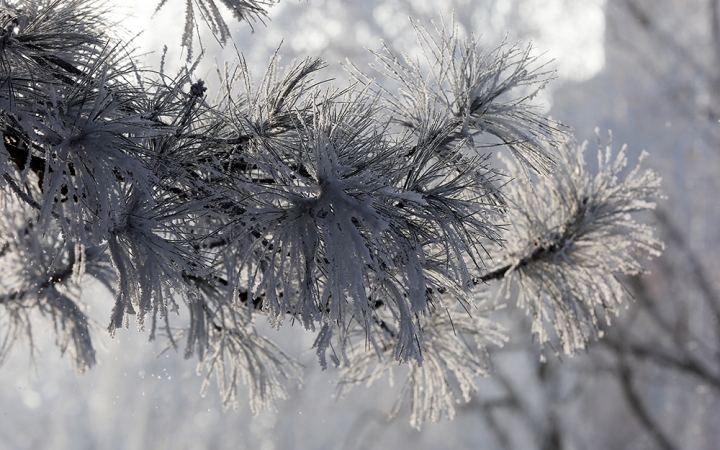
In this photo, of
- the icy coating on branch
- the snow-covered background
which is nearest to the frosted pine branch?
the icy coating on branch

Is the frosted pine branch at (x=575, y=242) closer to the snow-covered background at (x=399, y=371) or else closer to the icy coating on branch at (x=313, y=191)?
the icy coating on branch at (x=313, y=191)

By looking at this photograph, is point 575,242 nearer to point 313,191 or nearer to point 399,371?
point 313,191

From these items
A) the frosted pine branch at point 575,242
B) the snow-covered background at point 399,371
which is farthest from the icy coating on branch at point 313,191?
the snow-covered background at point 399,371

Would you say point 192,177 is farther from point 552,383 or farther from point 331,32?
point 552,383

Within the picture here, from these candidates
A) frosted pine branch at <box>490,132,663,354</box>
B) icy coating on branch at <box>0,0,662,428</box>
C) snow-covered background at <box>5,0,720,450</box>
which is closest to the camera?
icy coating on branch at <box>0,0,662,428</box>

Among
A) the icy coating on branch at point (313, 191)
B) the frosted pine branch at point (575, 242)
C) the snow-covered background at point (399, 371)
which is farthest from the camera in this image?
the snow-covered background at point (399, 371)

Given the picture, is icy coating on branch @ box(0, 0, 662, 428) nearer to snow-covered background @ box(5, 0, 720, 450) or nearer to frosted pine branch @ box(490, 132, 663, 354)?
frosted pine branch @ box(490, 132, 663, 354)
